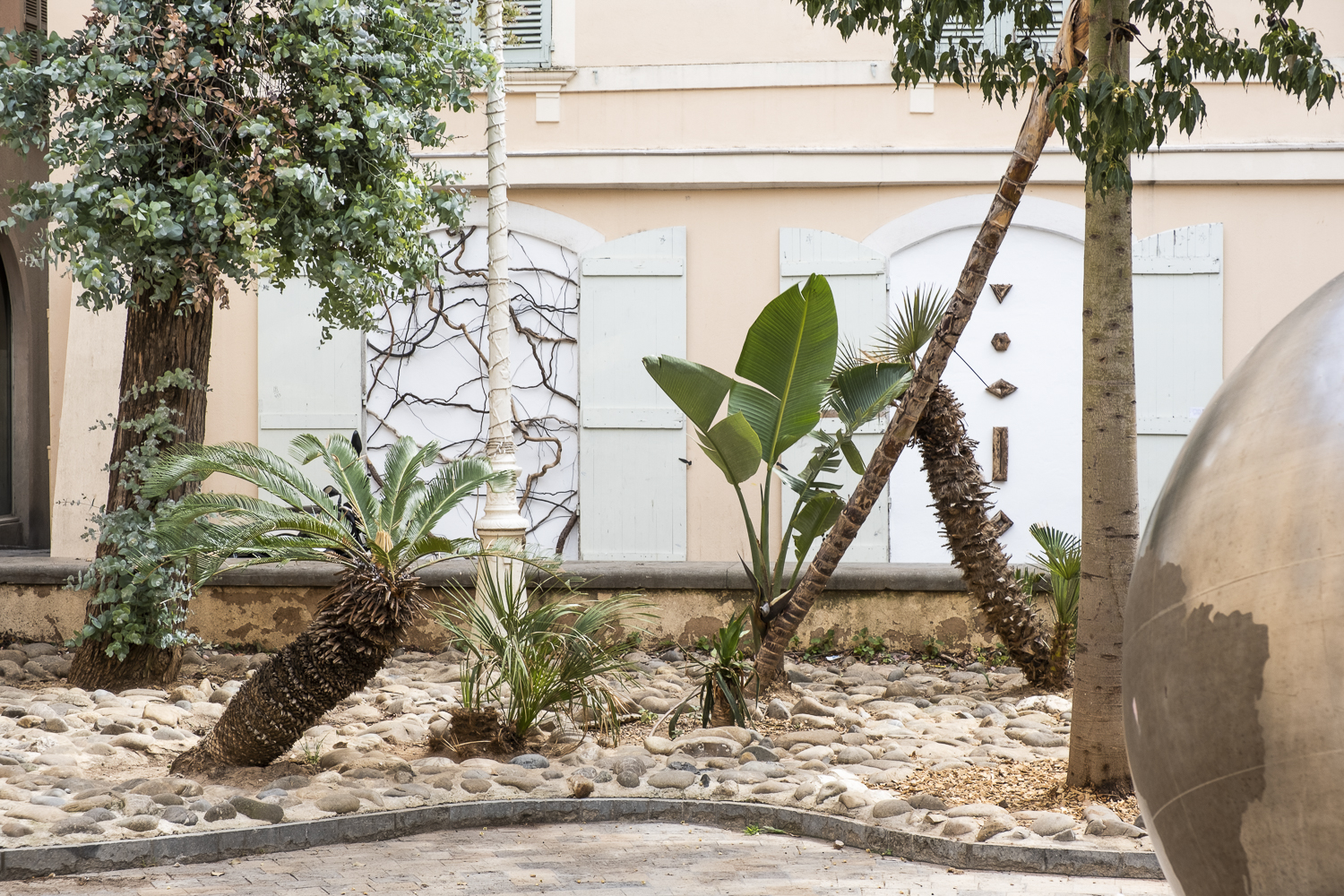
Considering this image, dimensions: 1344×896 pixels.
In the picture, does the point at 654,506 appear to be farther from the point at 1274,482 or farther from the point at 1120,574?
the point at 1274,482

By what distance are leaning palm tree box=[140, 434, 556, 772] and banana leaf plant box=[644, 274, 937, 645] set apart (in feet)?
4.64

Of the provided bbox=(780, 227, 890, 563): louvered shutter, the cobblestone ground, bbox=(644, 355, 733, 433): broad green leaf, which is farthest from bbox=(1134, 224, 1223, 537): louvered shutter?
the cobblestone ground

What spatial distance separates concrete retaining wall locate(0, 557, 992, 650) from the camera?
779 centimetres

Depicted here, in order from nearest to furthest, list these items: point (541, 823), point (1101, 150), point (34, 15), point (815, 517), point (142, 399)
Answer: point (1101, 150) → point (541, 823) → point (815, 517) → point (142, 399) → point (34, 15)

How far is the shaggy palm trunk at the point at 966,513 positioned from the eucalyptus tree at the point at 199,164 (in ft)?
10.8

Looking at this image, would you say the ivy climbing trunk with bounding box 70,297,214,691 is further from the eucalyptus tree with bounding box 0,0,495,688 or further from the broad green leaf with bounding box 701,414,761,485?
the broad green leaf with bounding box 701,414,761,485

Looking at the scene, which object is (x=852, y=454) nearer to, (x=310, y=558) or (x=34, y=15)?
(x=310, y=558)

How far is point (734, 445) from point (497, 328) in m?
1.64

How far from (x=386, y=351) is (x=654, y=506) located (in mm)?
2682

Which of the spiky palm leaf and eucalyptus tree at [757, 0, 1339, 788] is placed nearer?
eucalyptus tree at [757, 0, 1339, 788]

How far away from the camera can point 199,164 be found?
652 centimetres

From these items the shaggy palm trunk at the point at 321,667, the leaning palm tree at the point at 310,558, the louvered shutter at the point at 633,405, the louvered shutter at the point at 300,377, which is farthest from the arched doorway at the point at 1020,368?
the shaggy palm trunk at the point at 321,667

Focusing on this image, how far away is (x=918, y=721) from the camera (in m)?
6.24

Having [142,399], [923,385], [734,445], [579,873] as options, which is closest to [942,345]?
[923,385]
